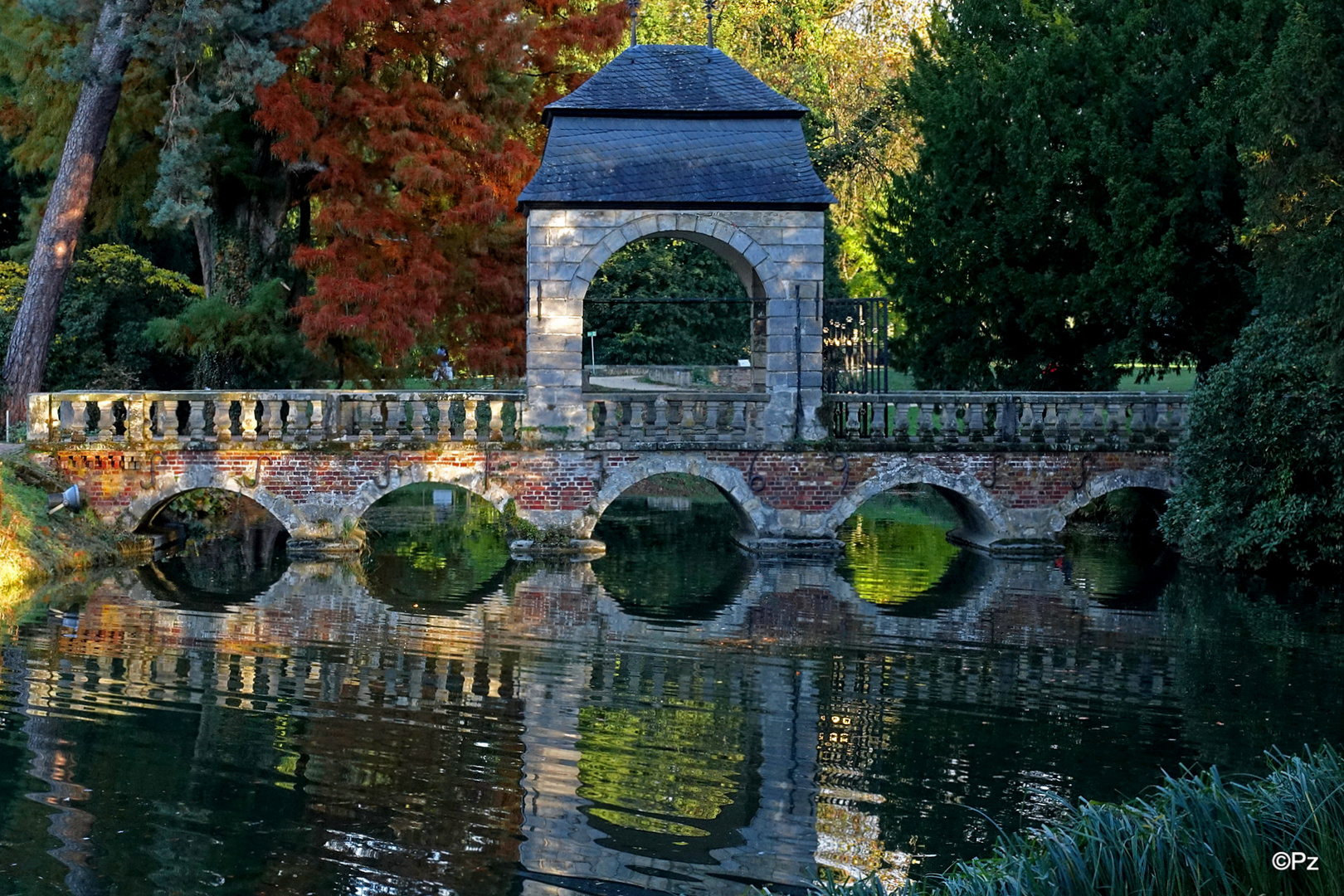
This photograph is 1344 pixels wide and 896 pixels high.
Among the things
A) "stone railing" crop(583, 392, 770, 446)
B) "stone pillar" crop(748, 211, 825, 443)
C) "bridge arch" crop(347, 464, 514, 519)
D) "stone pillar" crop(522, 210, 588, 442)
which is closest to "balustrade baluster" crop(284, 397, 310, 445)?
"bridge arch" crop(347, 464, 514, 519)

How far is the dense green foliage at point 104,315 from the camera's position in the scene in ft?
73.3

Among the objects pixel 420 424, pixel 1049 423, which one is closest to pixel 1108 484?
pixel 1049 423

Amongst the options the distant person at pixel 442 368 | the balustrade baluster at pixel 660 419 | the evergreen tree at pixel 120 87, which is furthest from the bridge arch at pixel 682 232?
the distant person at pixel 442 368

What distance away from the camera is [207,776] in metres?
8.86

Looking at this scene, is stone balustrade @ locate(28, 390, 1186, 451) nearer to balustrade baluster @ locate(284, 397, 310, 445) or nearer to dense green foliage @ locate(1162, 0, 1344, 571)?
balustrade baluster @ locate(284, 397, 310, 445)

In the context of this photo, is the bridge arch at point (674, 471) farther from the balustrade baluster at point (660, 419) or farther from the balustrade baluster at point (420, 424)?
the balustrade baluster at point (420, 424)

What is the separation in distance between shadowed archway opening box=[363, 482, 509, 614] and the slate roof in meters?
4.43

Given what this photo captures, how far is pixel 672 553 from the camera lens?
1905 centimetres

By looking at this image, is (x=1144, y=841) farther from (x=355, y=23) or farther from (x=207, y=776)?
(x=355, y=23)

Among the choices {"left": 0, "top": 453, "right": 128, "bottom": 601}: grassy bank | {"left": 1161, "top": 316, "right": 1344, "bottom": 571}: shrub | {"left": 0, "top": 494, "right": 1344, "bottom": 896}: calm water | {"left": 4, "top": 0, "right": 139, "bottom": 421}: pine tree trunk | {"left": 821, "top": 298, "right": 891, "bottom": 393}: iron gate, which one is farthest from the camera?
{"left": 4, "top": 0, "right": 139, "bottom": 421}: pine tree trunk

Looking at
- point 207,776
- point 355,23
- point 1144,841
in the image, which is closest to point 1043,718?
point 1144,841

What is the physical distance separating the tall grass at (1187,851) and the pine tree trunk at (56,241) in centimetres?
1628

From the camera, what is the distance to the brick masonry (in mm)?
17328

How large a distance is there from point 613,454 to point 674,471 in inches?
30.9
